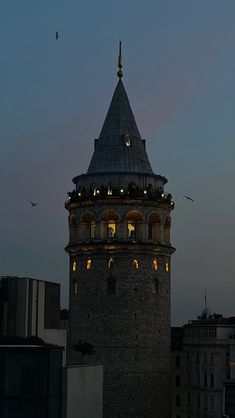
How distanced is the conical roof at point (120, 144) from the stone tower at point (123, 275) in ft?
0.36

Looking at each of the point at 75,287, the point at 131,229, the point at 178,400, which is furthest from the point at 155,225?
the point at 178,400

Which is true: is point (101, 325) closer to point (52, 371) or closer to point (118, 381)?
point (118, 381)

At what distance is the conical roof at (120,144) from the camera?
73625mm

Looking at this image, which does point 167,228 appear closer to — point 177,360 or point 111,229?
point 111,229

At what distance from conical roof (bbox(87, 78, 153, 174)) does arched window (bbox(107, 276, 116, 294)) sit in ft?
31.2

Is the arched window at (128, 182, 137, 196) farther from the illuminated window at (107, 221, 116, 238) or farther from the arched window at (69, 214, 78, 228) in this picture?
the arched window at (69, 214, 78, 228)

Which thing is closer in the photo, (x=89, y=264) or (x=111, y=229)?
(x=89, y=264)

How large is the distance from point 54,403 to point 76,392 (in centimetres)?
263

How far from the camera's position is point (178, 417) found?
291 feet

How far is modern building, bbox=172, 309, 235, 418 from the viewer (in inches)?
3137

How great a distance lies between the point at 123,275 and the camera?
70.4 m

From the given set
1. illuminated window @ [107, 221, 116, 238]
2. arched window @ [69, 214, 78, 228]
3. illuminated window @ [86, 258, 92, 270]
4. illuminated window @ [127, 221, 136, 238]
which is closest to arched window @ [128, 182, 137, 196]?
illuminated window @ [127, 221, 136, 238]

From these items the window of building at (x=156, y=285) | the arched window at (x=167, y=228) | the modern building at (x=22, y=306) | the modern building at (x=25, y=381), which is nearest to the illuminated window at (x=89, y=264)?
the window of building at (x=156, y=285)

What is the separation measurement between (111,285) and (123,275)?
1360 mm
